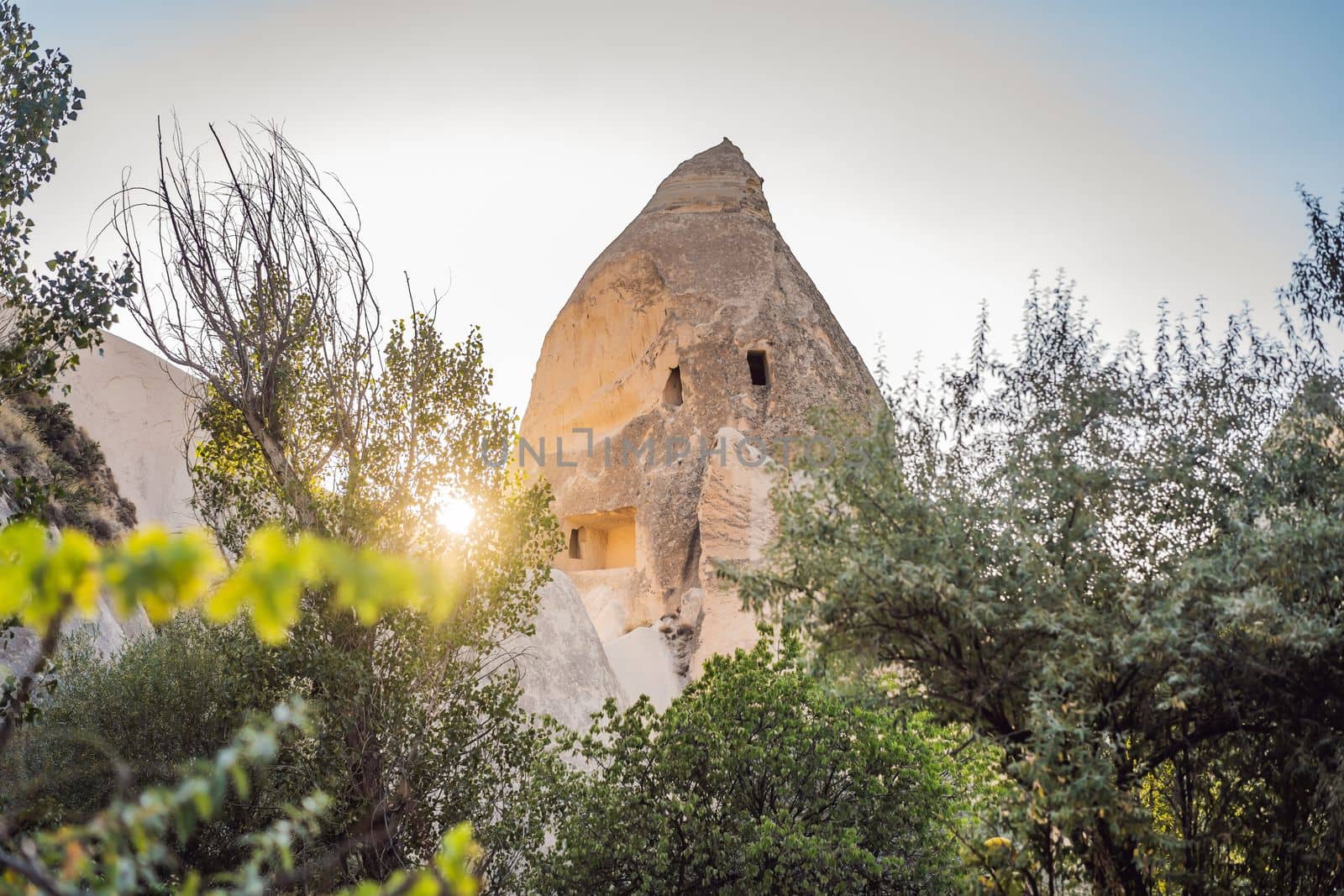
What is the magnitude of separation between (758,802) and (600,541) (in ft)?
60.5

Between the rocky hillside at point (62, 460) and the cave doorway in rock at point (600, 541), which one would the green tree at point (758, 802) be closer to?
the rocky hillside at point (62, 460)

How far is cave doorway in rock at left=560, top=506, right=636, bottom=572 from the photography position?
28328 millimetres

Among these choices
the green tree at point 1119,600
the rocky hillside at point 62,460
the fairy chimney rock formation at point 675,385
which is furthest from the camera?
the fairy chimney rock formation at point 675,385

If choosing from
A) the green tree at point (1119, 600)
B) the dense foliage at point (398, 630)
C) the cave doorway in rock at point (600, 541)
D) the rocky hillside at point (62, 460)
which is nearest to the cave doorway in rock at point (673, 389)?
the cave doorway in rock at point (600, 541)

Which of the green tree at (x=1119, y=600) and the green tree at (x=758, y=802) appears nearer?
the green tree at (x=1119, y=600)

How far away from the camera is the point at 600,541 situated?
95.1 ft

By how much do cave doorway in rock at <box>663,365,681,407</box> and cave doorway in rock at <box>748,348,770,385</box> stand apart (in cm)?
195

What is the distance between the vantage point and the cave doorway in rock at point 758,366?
28.0 metres

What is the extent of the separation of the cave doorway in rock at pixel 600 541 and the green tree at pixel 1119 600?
64.3 ft

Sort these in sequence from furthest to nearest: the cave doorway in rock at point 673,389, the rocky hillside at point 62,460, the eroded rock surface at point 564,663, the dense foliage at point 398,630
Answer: the cave doorway in rock at point 673,389, the rocky hillside at point 62,460, the eroded rock surface at point 564,663, the dense foliage at point 398,630

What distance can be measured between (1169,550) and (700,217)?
2439 cm

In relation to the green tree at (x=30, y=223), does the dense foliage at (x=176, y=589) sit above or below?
below

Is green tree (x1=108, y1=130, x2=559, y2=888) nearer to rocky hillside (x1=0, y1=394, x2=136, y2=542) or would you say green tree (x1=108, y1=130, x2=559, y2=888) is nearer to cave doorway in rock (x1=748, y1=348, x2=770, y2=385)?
rocky hillside (x1=0, y1=394, x2=136, y2=542)

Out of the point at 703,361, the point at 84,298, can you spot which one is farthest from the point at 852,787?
the point at 703,361
